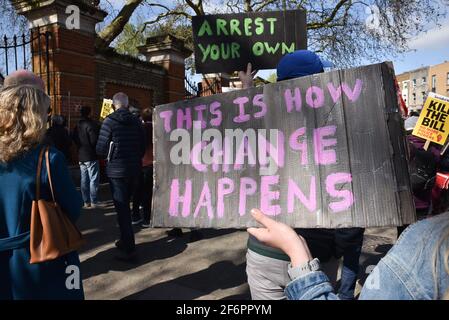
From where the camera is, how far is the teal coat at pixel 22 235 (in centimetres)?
191

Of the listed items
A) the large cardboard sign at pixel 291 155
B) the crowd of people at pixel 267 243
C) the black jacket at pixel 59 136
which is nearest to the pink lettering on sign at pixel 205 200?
the large cardboard sign at pixel 291 155

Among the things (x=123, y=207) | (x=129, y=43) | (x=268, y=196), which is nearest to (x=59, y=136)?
(x=123, y=207)

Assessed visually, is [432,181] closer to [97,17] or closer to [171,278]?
[171,278]

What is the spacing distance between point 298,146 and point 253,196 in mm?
296

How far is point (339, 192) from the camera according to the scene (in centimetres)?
162

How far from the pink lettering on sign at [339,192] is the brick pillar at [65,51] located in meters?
7.32

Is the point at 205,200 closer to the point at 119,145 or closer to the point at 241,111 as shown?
the point at 241,111

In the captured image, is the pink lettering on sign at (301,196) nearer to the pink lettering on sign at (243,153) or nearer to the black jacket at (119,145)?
the pink lettering on sign at (243,153)

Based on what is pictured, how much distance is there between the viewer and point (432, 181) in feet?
13.1

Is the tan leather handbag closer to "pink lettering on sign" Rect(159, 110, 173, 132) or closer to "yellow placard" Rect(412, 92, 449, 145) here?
"pink lettering on sign" Rect(159, 110, 173, 132)

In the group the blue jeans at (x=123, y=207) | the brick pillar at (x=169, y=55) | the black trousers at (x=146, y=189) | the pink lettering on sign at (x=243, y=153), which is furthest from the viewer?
the brick pillar at (x=169, y=55)

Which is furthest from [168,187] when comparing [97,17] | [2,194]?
[97,17]

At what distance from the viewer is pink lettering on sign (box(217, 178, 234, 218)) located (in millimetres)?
1793
